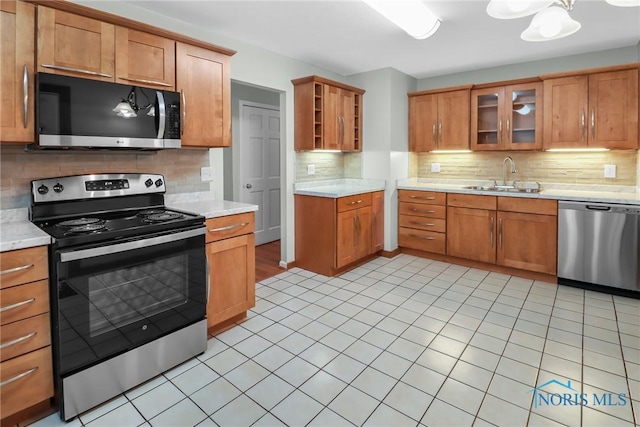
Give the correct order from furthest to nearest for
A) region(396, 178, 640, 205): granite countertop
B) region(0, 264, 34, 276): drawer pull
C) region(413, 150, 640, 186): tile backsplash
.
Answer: region(413, 150, 640, 186): tile backsplash < region(396, 178, 640, 205): granite countertop < region(0, 264, 34, 276): drawer pull

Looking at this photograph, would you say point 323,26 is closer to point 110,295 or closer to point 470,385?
point 110,295

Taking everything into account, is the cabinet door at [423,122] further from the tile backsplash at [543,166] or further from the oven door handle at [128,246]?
the oven door handle at [128,246]

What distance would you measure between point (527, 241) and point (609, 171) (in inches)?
45.6

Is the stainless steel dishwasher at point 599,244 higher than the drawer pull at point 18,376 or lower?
higher

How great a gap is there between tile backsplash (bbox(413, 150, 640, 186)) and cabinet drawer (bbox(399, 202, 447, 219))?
2.46ft

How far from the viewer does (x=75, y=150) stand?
2367mm

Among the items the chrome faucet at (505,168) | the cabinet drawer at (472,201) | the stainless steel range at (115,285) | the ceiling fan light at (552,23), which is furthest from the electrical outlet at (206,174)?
the chrome faucet at (505,168)

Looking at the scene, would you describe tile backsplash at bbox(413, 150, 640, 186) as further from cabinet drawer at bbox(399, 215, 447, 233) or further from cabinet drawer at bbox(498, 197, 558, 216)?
cabinet drawer at bbox(399, 215, 447, 233)

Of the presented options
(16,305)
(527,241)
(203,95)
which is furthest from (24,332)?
(527,241)

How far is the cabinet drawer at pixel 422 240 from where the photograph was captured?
455cm

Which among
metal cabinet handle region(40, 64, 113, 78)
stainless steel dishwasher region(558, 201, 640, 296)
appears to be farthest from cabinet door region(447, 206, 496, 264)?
metal cabinet handle region(40, 64, 113, 78)

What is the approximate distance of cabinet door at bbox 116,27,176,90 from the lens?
228 cm

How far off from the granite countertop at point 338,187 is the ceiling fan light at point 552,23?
2249 millimetres

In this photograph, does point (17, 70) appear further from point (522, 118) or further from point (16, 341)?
point (522, 118)
